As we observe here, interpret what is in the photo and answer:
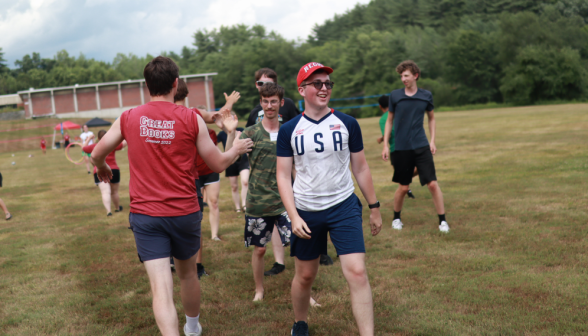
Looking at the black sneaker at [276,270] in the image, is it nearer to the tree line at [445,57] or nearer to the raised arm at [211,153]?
the raised arm at [211,153]

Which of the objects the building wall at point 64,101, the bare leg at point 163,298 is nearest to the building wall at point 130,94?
the building wall at point 64,101

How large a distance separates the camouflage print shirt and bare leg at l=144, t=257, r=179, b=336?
163 centimetres

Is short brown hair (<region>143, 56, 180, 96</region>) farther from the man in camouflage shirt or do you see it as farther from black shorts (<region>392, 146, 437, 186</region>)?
black shorts (<region>392, 146, 437, 186</region>)

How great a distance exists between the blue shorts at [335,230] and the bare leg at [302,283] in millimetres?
Answer: 60

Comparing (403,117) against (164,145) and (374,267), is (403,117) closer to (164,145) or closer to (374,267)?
(374,267)

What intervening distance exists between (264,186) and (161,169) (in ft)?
5.47

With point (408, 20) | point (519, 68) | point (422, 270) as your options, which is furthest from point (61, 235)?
point (408, 20)

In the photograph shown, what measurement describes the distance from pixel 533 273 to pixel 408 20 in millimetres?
111732

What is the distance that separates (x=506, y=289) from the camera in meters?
4.59

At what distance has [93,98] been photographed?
69.8 m

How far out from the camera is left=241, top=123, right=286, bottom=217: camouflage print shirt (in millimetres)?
4727

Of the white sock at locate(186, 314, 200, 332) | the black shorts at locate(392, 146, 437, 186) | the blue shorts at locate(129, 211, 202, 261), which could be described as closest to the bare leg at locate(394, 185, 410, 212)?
the black shorts at locate(392, 146, 437, 186)

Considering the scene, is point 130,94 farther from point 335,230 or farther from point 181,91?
point 335,230

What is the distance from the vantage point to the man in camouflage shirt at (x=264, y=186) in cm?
472
